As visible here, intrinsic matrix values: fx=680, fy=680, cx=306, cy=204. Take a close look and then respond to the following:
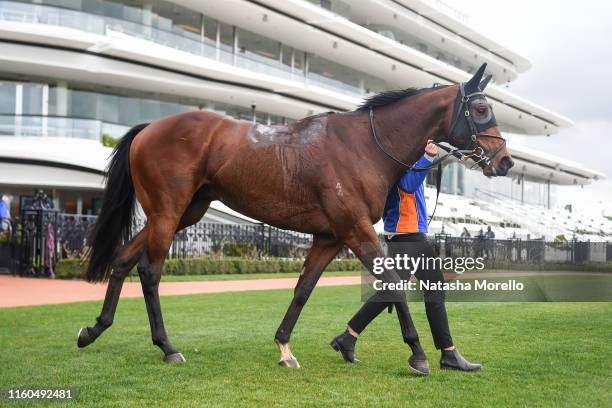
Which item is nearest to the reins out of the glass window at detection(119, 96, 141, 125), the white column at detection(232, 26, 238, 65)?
the glass window at detection(119, 96, 141, 125)

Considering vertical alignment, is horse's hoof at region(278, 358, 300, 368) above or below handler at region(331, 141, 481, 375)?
below

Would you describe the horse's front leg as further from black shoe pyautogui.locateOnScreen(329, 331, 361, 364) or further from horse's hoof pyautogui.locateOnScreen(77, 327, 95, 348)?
horse's hoof pyautogui.locateOnScreen(77, 327, 95, 348)

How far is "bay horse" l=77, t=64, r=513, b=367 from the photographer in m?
5.33

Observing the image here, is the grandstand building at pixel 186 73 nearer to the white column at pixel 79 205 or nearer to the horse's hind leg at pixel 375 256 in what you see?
the white column at pixel 79 205

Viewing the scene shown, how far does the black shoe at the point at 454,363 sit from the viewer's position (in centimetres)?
520

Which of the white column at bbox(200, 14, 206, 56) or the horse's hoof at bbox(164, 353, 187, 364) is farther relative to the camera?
the white column at bbox(200, 14, 206, 56)

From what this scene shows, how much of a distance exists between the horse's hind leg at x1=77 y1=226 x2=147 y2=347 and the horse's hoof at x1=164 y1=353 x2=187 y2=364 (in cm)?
63

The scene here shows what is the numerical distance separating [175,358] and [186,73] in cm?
2701

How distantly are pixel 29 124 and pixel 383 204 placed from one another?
81.3 feet

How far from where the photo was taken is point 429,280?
17.9 feet

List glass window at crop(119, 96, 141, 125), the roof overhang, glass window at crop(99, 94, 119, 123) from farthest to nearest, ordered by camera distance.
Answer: the roof overhang → glass window at crop(119, 96, 141, 125) → glass window at crop(99, 94, 119, 123)

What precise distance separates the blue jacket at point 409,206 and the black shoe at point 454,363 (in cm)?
101

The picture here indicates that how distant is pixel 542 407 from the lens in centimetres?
407

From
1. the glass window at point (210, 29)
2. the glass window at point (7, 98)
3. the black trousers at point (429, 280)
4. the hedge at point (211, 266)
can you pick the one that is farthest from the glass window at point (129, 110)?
the black trousers at point (429, 280)
